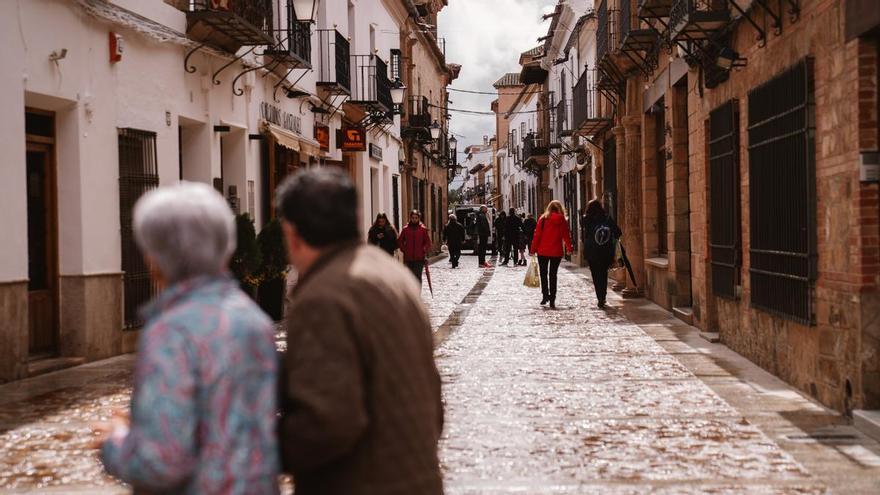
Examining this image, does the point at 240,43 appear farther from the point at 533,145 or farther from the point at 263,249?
the point at 533,145

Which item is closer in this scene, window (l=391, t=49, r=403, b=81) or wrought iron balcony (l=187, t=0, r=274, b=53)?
wrought iron balcony (l=187, t=0, r=274, b=53)

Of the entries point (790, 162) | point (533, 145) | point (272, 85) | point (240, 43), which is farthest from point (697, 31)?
point (533, 145)

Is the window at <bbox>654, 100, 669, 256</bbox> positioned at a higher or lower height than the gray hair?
higher

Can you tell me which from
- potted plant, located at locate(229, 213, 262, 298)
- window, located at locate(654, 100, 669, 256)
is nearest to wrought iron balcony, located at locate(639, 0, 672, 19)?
window, located at locate(654, 100, 669, 256)

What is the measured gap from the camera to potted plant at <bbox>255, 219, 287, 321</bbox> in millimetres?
15234

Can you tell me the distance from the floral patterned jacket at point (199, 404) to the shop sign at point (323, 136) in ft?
63.6

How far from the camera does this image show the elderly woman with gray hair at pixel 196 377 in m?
2.52

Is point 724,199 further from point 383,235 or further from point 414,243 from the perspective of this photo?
point 383,235

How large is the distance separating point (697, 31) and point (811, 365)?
4.34 meters

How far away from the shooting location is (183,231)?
8.51 feet

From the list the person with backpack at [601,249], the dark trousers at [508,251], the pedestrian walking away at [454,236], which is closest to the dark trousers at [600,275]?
the person with backpack at [601,249]

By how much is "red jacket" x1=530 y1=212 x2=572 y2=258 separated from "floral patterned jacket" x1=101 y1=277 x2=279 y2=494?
15.1 meters

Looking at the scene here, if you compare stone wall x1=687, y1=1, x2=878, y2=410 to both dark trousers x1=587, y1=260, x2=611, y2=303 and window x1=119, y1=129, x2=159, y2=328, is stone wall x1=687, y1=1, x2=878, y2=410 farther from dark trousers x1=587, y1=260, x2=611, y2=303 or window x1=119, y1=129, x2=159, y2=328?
dark trousers x1=587, y1=260, x2=611, y2=303

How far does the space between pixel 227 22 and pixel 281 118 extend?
463 cm
